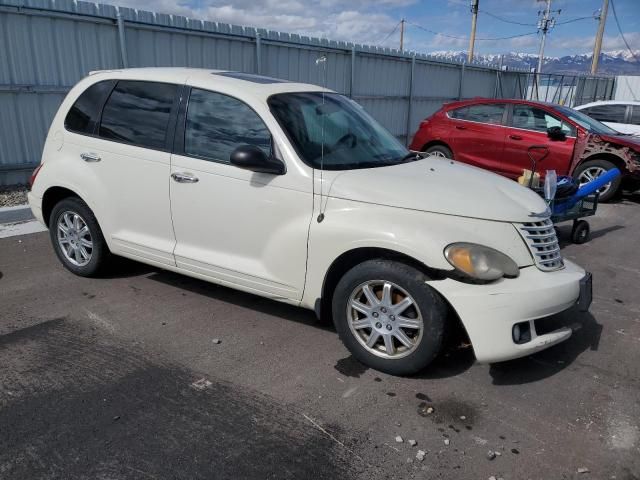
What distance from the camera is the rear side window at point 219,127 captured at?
12.4 feet

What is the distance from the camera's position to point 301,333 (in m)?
3.99

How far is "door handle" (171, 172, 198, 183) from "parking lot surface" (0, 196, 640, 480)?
1.07 m

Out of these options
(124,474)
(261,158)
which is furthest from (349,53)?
(124,474)

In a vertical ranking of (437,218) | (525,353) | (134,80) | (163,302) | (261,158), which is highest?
(134,80)

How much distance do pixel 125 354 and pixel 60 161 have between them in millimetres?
2094

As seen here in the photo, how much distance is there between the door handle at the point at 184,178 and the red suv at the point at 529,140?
6.91m

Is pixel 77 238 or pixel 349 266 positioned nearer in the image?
pixel 349 266

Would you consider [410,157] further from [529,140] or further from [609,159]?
[609,159]

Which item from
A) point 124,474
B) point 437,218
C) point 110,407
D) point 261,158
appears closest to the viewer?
point 124,474

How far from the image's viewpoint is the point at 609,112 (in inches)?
500

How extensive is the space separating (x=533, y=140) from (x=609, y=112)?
4990 millimetres

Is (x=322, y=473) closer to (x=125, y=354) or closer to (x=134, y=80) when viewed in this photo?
(x=125, y=354)

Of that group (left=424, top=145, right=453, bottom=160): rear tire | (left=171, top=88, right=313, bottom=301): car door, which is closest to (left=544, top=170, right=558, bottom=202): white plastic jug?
(left=171, top=88, right=313, bottom=301): car door

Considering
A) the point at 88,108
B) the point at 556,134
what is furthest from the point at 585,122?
the point at 88,108
